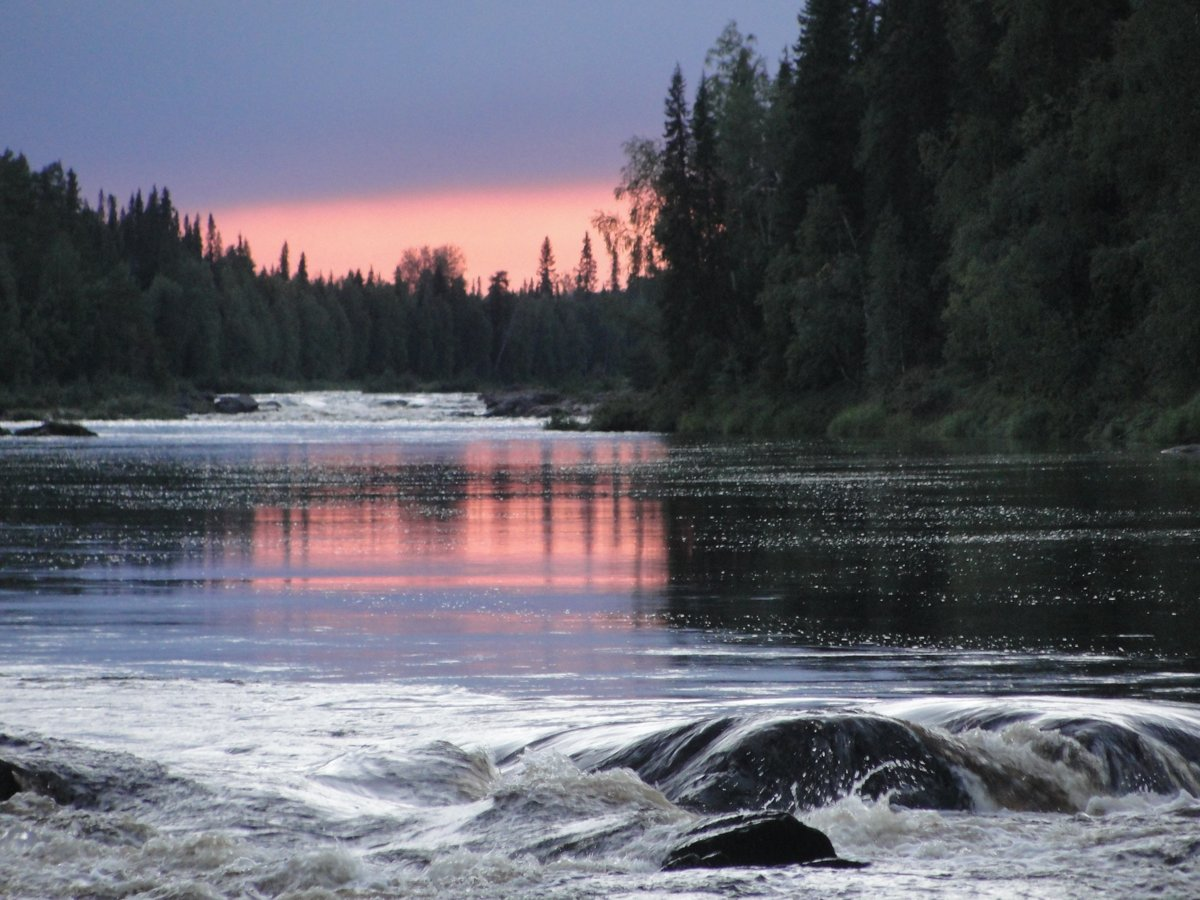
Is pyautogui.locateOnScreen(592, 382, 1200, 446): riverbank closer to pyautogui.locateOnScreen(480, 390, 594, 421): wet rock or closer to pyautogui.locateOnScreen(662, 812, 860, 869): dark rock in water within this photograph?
pyautogui.locateOnScreen(480, 390, 594, 421): wet rock

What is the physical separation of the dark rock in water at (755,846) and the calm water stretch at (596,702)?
0.51 ft

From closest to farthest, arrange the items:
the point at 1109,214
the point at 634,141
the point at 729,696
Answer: the point at 729,696, the point at 1109,214, the point at 634,141

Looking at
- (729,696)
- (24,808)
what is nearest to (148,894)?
(24,808)

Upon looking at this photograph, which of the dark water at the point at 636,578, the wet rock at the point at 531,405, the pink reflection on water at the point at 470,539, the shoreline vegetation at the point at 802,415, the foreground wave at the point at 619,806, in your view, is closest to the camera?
the foreground wave at the point at 619,806

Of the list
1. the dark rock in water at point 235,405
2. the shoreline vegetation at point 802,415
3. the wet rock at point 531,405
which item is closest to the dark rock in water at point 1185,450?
the shoreline vegetation at point 802,415

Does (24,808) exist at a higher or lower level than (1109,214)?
lower

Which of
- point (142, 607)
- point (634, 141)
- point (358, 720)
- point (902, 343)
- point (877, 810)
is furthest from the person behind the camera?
point (634, 141)

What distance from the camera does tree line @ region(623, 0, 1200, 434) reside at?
3959 centimetres

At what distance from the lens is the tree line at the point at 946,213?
39594 millimetres

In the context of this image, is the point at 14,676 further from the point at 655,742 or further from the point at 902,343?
the point at 902,343

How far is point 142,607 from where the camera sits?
42.6 ft

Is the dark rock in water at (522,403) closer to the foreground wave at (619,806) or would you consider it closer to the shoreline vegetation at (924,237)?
the shoreline vegetation at (924,237)

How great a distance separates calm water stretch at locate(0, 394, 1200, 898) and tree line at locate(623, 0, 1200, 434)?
69.8 feet

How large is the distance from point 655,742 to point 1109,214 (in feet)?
131
